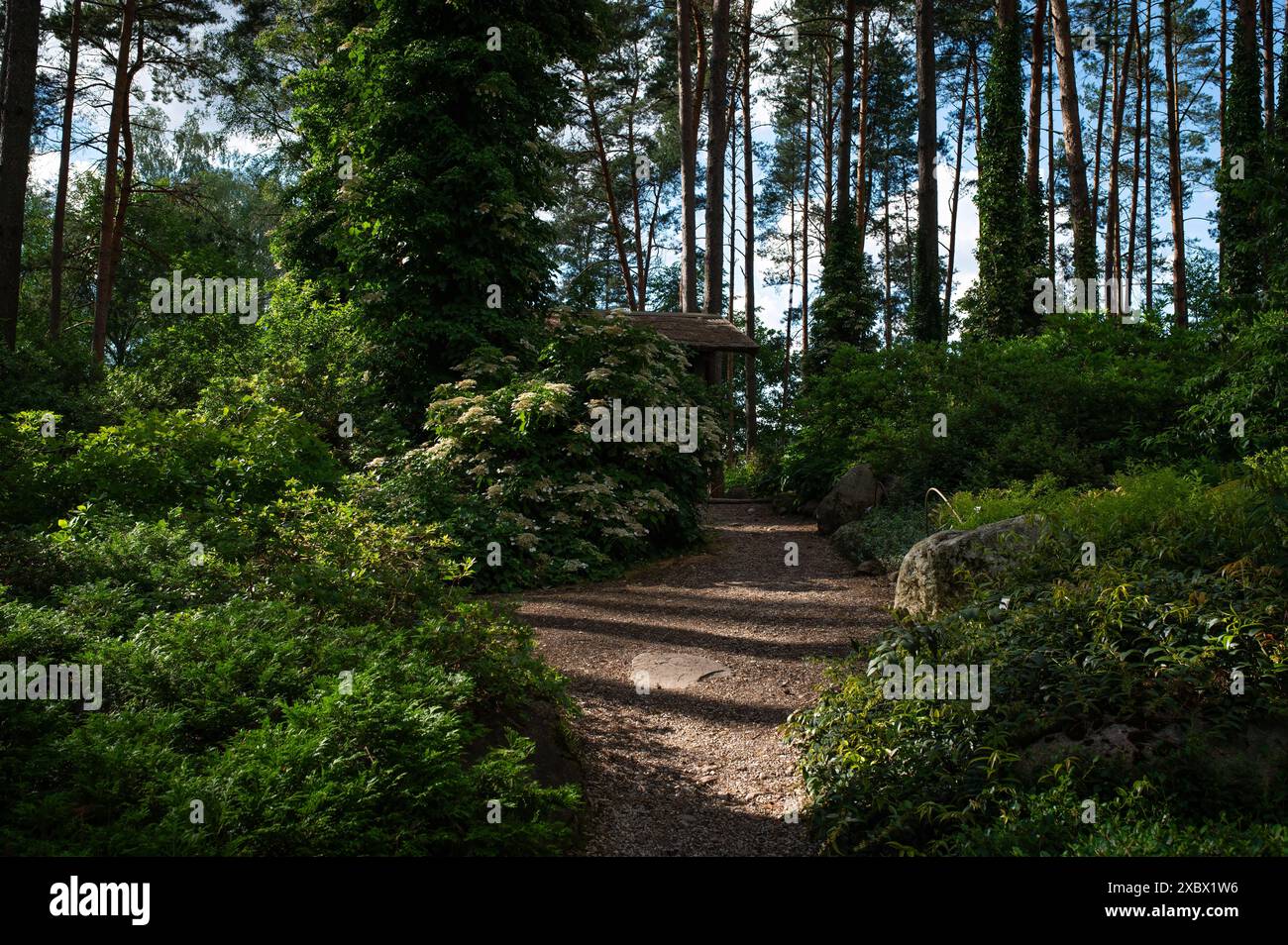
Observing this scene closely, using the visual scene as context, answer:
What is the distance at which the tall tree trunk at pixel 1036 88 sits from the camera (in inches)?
955

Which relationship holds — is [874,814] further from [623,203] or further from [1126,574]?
[623,203]

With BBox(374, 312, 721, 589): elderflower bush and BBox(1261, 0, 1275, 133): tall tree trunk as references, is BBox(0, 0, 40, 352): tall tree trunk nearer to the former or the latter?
BBox(374, 312, 721, 589): elderflower bush

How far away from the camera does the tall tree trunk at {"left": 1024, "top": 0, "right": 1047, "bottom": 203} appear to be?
24.3 metres

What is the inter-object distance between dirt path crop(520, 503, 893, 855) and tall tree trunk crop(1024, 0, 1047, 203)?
59.4ft

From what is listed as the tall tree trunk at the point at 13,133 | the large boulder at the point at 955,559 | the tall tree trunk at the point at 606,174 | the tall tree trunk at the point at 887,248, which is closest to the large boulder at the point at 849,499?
the large boulder at the point at 955,559

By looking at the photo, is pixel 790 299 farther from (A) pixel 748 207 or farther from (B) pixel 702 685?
(B) pixel 702 685

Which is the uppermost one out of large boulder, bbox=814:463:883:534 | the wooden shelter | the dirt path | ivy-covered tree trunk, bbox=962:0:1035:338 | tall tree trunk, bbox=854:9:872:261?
tall tree trunk, bbox=854:9:872:261

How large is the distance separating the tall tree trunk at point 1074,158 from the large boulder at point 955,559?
52.6ft

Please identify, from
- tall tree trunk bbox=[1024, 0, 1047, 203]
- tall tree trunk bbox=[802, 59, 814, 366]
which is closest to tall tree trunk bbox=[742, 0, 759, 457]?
tall tree trunk bbox=[802, 59, 814, 366]

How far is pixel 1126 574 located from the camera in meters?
5.26

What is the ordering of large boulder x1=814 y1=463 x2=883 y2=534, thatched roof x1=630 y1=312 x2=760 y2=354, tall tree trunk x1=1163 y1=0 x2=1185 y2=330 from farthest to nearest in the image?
tall tree trunk x1=1163 y1=0 x2=1185 y2=330 → thatched roof x1=630 y1=312 x2=760 y2=354 → large boulder x1=814 y1=463 x2=883 y2=534
